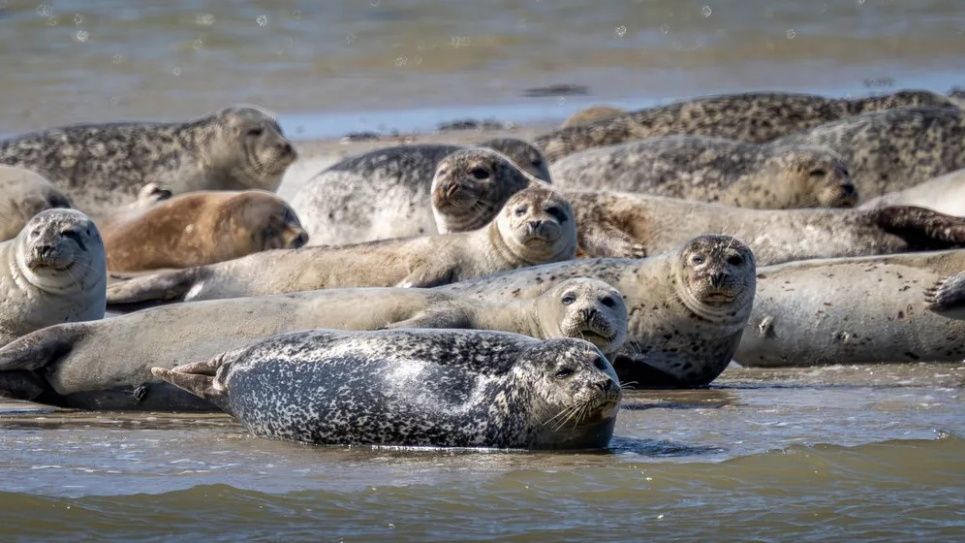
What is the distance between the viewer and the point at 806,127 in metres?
12.0

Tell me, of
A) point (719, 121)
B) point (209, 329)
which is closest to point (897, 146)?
point (719, 121)

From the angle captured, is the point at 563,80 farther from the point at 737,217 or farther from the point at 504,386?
the point at 504,386

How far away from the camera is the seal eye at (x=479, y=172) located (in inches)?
350

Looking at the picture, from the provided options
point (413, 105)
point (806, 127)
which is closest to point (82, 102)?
point (413, 105)

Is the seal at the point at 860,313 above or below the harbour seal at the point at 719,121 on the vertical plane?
below

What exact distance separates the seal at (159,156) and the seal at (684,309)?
4.45m

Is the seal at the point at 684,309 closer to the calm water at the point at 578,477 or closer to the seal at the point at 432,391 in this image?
the calm water at the point at 578,477

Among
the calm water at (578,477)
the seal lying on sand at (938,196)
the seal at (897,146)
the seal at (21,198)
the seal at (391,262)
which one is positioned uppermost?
the seal at (897,146)

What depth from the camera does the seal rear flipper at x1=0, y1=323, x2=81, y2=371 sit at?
19.6 ft

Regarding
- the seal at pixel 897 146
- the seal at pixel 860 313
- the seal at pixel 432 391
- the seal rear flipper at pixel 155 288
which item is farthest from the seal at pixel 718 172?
the seal at pixel 432 391

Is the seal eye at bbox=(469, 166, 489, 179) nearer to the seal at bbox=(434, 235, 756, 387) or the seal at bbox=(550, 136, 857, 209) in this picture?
the seal at bbox=(550, 136, 857, 209)

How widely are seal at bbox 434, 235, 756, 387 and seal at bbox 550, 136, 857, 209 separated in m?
2.90

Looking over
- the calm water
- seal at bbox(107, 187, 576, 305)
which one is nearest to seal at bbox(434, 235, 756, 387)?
the calm water

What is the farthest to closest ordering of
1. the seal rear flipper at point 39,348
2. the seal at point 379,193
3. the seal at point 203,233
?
the seal at point 379,193, the seal at point 203,233, the seal rear flipper at point 39,348
